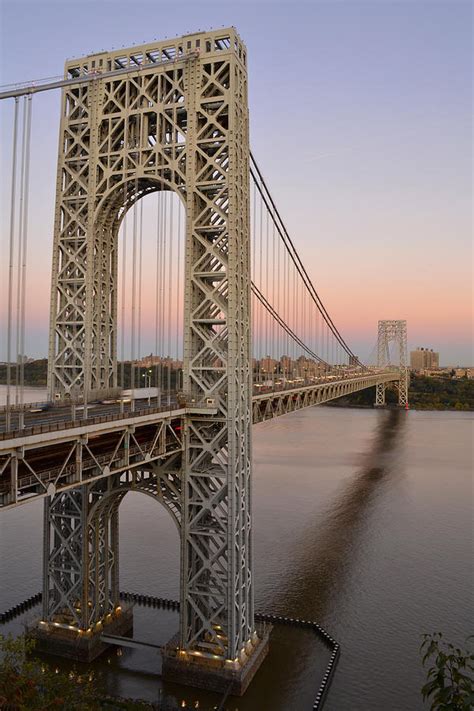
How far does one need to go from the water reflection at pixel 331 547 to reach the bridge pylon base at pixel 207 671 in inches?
225

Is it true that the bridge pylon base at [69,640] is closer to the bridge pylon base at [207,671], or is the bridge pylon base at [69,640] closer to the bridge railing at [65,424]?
the bridge pylon base at [207,671]

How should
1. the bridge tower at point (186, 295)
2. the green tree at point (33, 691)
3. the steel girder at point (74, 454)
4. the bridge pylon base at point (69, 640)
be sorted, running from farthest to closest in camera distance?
1. the bridge pylon base at point (69, 640)
2. the bridge tower at point (186, 295)
3. the steel girder at point (74, 454)
4. the green tree at point (33, 691)

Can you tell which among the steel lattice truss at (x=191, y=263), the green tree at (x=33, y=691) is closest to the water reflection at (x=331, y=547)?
the steel lattice truss at (x=191, y=263)

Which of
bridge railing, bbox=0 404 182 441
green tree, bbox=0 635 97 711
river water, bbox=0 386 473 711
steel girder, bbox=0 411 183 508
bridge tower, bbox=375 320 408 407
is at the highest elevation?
bridge tower, bbox=375 320 408 407

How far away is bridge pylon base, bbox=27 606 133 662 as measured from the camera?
18.9 metres

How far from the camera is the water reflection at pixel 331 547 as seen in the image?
79.8ft

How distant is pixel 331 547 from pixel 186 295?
1907 centimetres

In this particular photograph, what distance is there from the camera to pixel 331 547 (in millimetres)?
31234

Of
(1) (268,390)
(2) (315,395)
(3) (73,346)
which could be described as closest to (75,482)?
(3) (73,346)

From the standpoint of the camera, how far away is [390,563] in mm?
29062

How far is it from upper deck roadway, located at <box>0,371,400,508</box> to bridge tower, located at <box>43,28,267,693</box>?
1.17 meters

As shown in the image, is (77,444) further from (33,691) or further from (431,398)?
(431,398)

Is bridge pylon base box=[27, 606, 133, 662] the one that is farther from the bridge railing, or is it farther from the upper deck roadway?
the bridge railing

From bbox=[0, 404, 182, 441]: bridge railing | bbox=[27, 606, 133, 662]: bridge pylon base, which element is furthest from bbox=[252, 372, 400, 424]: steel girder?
bbox=[27, 606, 133, 662]: bridge pylon base
